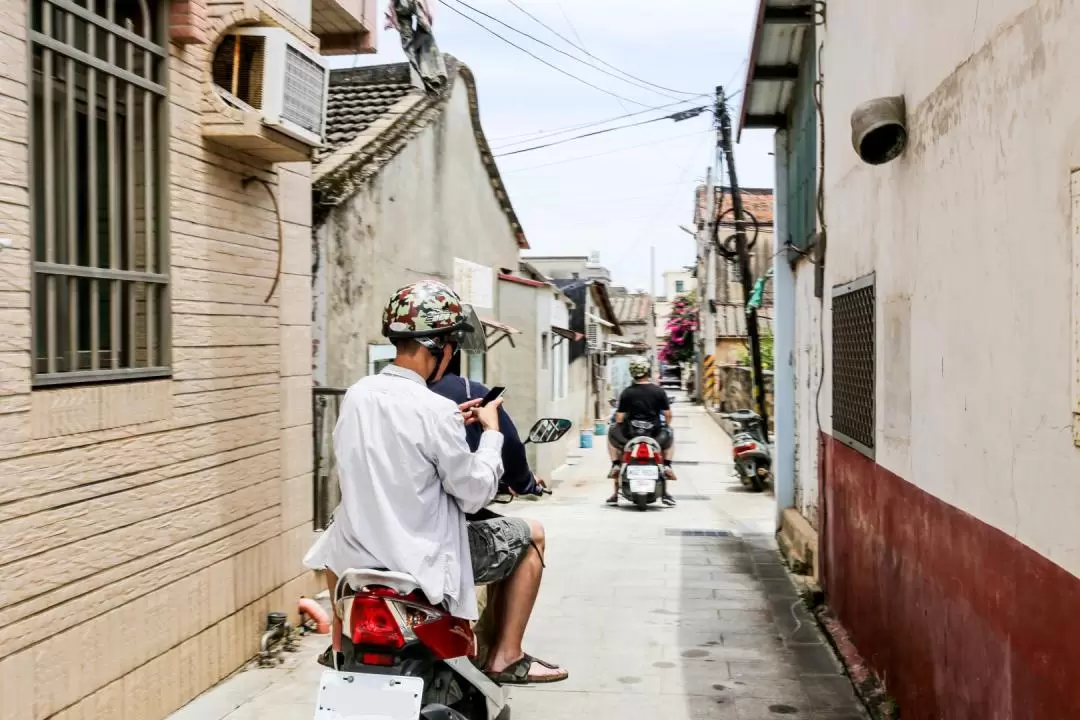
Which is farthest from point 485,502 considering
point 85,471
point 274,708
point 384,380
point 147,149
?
point 147,149

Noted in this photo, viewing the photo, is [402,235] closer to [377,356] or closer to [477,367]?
[377,356]

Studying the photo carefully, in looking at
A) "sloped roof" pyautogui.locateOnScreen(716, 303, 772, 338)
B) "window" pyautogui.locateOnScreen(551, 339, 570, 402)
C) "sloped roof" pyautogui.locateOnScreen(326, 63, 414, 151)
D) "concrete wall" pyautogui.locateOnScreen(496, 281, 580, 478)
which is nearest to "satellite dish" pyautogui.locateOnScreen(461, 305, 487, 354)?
"sloped roof" pyautogui.locateOnScreen(326, 63, 414, 151)

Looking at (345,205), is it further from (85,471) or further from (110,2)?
(85,471)

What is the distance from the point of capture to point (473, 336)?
13.7ft

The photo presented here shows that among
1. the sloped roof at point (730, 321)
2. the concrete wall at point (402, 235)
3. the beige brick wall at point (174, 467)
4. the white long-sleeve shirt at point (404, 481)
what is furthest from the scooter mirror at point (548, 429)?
the sloped roof at point (730, 321)

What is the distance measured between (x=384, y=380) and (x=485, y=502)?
58 cm

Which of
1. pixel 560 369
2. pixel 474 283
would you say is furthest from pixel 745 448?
pixel 560 369

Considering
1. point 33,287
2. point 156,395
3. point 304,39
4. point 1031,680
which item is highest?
point 304,39

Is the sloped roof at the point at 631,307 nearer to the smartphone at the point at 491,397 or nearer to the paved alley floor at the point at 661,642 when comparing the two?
the paved alley floor at the point at 661,642

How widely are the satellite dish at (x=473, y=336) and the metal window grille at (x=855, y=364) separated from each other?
7.96ft

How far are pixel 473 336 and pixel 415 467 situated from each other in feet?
2.55

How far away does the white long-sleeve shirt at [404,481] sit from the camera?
3557mm

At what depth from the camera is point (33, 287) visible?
13.0ft

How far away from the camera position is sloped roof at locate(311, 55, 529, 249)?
9.43 metres
